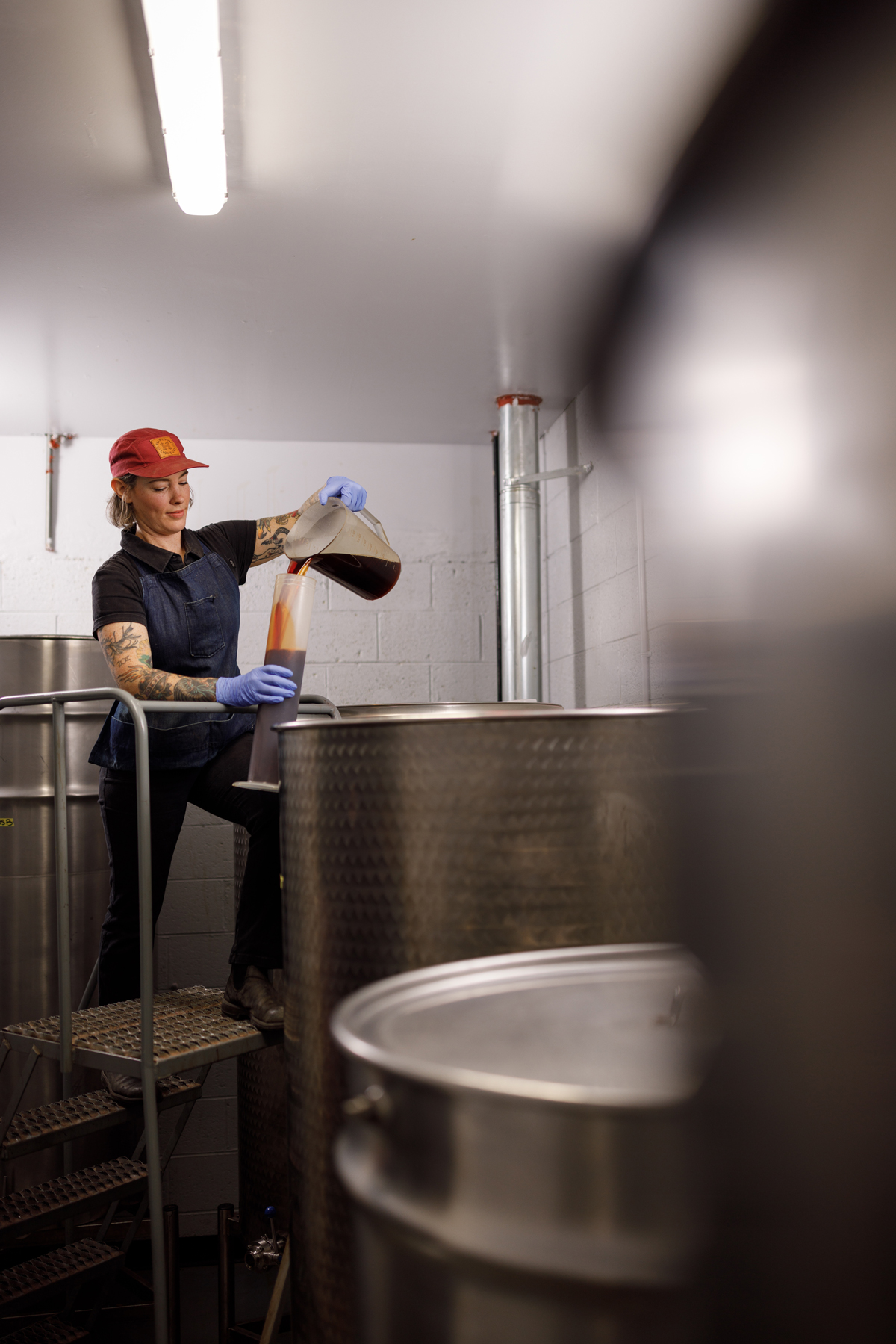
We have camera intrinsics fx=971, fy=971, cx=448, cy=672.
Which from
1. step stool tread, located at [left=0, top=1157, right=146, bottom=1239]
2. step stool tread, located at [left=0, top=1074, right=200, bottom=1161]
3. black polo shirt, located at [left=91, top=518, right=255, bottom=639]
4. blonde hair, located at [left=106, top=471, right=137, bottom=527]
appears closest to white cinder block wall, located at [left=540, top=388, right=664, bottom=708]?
black polo shirt, located at [left=91, top=518, right=255, bottom=639]

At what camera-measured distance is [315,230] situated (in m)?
2.17

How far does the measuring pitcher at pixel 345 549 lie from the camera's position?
1876 millimetres

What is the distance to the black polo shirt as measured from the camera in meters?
2.05

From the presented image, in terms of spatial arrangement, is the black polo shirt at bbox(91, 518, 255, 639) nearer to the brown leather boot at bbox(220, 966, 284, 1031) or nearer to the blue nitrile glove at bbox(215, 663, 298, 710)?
the blue nitrile glove at bbox(215, 663, 298, 710)

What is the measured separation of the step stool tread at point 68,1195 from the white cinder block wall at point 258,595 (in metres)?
1.28

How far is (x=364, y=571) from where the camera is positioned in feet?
6.49

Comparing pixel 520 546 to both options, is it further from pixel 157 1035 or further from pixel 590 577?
pixel 157 1035

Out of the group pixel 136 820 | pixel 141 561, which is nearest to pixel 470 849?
pixel 136 820

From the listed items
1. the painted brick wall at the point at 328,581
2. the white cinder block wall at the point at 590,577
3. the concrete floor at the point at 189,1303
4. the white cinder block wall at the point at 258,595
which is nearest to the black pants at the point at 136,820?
the concrete floor at the point at 189,1303

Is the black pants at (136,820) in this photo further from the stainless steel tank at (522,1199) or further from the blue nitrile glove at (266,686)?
the stainless steel tank at (522,1199)

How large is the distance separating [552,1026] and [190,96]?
1.65 m

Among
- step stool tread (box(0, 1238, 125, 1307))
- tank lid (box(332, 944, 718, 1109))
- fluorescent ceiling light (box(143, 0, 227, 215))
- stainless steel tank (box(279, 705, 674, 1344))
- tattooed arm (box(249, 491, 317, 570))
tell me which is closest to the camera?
tank lid (box(332, 944, 718, 1109))

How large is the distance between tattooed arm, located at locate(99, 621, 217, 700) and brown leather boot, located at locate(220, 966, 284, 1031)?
1.82ft

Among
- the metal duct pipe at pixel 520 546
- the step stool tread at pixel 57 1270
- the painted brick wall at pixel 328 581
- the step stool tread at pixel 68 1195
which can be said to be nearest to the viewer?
the step stool tread at pixel 68 1195
